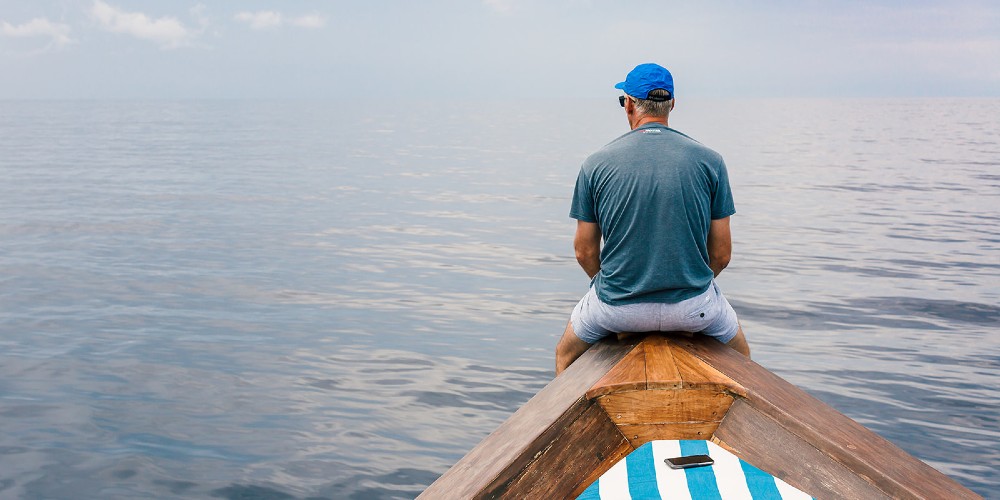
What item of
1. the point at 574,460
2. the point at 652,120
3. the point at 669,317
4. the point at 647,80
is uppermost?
the point at 647,80

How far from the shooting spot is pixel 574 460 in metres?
3.95

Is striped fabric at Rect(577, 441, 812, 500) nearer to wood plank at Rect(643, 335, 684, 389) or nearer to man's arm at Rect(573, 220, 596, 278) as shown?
wood plank at Rect(643, 335, 684, 389)

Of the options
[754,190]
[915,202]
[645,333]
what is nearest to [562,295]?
[645,333]

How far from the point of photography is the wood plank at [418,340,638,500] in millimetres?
3852

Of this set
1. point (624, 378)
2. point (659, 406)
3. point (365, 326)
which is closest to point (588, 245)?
point (624, 378)

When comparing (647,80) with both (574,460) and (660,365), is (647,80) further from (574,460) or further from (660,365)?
(574,460)

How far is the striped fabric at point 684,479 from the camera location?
12.0 ft

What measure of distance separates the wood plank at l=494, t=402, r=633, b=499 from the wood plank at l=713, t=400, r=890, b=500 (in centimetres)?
45

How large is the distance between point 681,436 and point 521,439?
0.70 m

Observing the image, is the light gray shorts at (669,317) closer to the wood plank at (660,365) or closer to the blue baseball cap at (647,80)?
the wood plank at (660,365)

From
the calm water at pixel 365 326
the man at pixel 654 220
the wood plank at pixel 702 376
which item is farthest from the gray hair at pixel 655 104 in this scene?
the calm water at pixel 365 326

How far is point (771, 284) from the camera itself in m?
15.0

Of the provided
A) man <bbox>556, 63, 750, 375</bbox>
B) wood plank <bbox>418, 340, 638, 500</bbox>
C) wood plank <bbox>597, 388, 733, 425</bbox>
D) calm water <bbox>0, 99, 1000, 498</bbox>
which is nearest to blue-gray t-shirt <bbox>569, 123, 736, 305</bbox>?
man <bbox>556, 63, 750, 375</bbox>

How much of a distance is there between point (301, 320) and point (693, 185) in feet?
28.2
